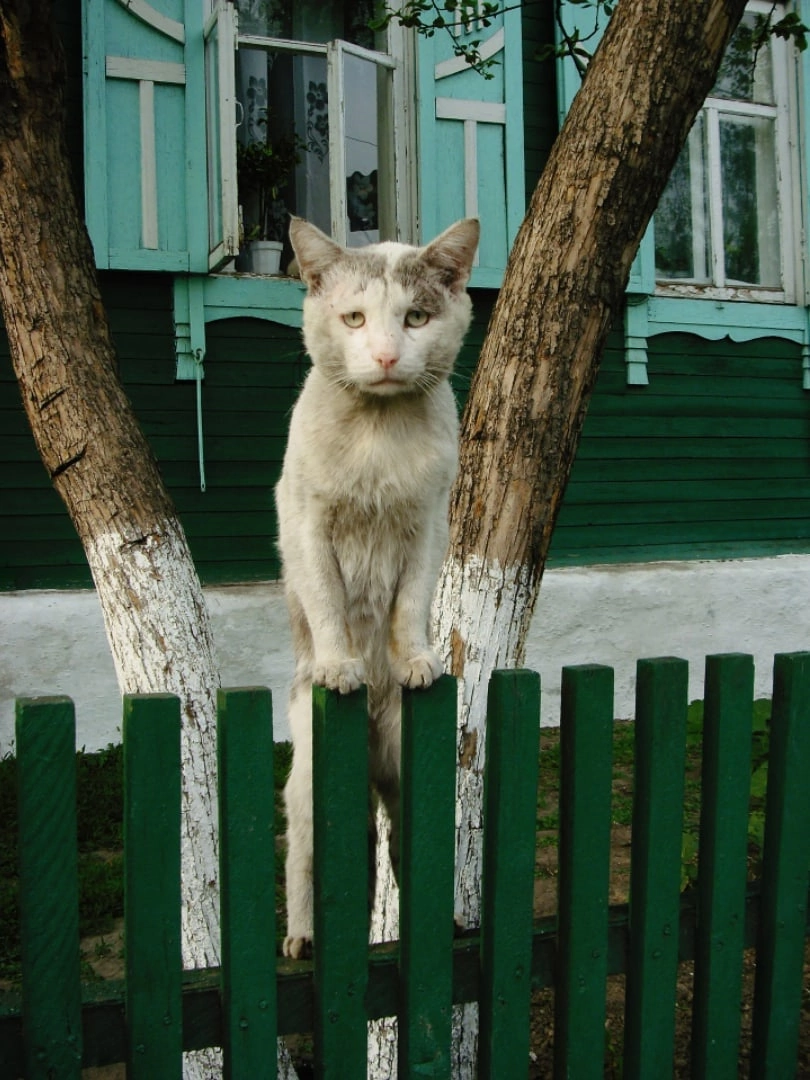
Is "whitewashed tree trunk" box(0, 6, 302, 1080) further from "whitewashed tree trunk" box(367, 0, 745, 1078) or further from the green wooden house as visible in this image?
the green wooden house

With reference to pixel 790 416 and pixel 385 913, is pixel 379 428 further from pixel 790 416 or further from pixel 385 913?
pixel 790 416

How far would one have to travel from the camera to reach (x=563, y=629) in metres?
7.18

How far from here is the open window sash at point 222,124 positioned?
19.0 ft

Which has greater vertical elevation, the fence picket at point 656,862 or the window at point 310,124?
the window at point 310,124

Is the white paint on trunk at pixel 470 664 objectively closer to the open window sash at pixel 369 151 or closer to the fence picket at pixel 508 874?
the fence picket at pixel 508 874

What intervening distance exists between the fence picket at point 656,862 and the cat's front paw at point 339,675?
0.63m

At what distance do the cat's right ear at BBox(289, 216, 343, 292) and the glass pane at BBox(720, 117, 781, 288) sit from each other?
6.40m

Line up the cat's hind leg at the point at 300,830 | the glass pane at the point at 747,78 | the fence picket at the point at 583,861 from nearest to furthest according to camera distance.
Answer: the fence picket at the point at 583,861
the cat's hind leg at the point at 300,830
the glass pane at the point at 747,78

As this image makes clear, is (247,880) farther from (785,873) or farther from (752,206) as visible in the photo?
(752,206)

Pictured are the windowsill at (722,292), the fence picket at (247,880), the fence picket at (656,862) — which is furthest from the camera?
the windowsill at (722,292)

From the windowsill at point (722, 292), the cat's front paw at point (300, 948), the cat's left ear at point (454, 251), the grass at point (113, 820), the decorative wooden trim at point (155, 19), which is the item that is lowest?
the grass at point (113, 820)

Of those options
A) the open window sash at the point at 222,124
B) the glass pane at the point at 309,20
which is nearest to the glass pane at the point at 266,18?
the glass pane at the point at 309,20

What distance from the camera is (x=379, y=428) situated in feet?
7.83

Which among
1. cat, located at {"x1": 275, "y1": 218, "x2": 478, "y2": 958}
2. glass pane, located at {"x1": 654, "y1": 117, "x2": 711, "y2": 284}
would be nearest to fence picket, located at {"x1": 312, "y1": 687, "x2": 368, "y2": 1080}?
cat, located at {"x1": 275, "y1": 218, "x2": 478, "y2": 958}
